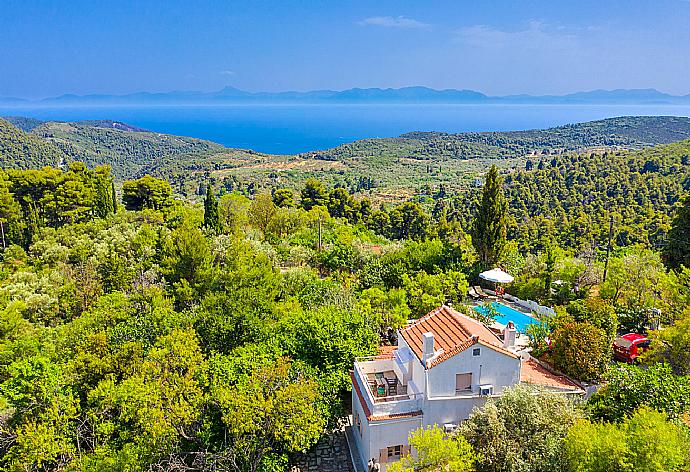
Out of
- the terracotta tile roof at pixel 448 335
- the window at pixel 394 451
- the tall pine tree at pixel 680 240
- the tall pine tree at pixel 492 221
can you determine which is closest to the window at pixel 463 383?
the terracotta tile roof at pixel 448 335

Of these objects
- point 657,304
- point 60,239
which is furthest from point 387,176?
point 657,304

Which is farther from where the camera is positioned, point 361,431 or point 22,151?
point 22,151

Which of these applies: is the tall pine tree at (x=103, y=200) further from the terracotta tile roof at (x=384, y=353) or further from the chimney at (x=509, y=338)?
the chimney at (x=509, y=338)

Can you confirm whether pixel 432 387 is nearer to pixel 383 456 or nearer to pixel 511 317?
pixel 383 456

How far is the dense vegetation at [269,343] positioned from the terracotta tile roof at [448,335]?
5.83ft

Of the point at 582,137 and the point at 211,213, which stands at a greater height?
the point at 582,137

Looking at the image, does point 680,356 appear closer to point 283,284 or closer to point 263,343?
point 263,343

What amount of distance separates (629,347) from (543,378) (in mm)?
4348

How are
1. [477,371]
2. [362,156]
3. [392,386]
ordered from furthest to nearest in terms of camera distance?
[362,156]
[392,386]
[477,371]

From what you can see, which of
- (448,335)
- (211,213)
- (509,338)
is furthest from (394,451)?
(211,213)

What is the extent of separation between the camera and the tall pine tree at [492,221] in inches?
1120

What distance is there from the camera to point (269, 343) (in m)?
16.7

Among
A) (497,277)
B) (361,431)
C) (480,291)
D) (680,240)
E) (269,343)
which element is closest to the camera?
(361,431)

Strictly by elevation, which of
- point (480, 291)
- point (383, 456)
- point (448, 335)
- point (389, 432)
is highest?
point (448, 335)
